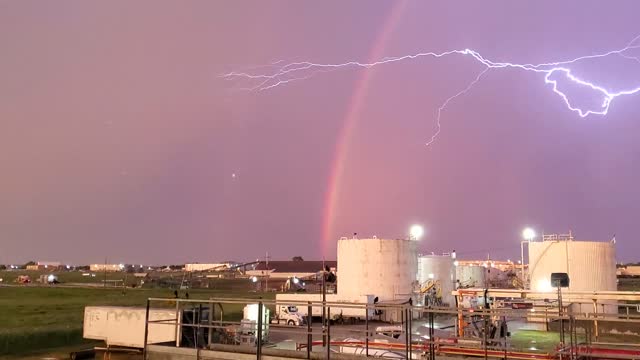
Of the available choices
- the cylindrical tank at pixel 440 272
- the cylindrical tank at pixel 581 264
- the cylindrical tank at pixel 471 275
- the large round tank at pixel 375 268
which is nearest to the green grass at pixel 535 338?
the cylindrical tank at pixel 581 264

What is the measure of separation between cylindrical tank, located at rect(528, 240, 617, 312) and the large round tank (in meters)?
11.1

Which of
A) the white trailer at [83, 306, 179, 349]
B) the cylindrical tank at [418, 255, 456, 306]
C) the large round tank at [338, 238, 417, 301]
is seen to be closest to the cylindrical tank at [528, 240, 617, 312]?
the large round tank at [338, 238, 417, 301]

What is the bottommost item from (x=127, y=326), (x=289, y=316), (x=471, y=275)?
(x=289, y=316)

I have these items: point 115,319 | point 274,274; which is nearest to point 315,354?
point 115,319

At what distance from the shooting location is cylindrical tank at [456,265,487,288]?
2640 inches

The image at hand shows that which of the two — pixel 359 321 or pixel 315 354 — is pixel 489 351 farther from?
pixel 359 321

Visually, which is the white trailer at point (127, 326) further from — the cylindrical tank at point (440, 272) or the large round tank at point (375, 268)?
the cylindrical tank at point (440, 272)

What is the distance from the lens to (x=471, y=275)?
→ 6912 centimetres

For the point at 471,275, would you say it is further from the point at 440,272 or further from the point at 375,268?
the point at 375,268

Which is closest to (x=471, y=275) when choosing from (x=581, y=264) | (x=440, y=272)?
(x=440, y=272)

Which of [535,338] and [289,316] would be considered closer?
[535,338]

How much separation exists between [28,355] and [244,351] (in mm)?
18058

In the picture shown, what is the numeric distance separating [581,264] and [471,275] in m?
24.2

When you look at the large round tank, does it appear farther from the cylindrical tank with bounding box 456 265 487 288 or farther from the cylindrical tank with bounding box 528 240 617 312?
the cylindrical tank with bounding box 456 265 487 288
